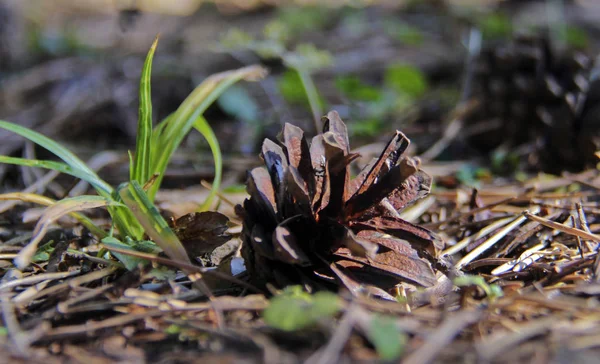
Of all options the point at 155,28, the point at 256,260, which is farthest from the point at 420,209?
the point at 155,28

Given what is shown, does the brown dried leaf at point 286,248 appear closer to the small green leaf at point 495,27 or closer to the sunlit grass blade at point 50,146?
the sunlit grass blade at point 50,146

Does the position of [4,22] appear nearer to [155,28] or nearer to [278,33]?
[155,28]

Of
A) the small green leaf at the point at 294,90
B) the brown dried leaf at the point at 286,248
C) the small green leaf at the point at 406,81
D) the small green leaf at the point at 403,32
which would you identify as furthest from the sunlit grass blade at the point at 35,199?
the small green leaf at the point at 403,32

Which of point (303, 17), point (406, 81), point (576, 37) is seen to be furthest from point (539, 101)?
point (303, 17)

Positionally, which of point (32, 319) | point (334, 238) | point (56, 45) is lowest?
point (32, 319)

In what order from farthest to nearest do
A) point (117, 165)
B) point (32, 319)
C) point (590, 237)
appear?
1. point (117, 165)
2. point (590, 237)
3. point (32, 319)

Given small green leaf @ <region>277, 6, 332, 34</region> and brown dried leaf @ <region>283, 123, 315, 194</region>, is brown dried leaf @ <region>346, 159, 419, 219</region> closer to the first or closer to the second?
brown dried leaf @ <region>283, 123, 315, 194</region>

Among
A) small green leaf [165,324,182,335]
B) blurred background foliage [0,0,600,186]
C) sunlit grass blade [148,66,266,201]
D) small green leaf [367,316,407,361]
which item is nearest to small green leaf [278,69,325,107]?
blurred background foliage [0,0,600,186]
